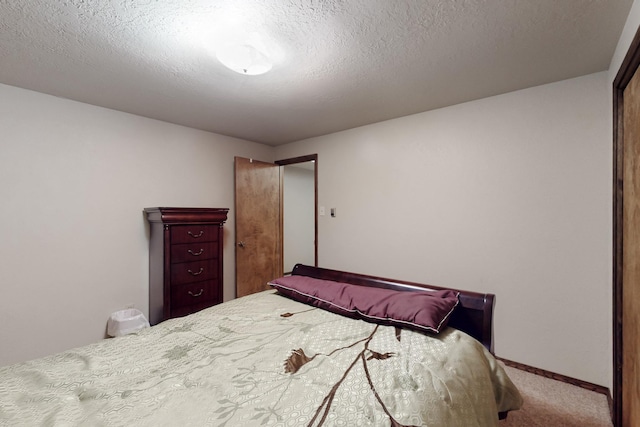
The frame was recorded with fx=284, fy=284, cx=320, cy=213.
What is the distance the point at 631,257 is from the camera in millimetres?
1521

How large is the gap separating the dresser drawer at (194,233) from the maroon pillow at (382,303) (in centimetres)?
131

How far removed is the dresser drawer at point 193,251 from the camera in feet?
9.23

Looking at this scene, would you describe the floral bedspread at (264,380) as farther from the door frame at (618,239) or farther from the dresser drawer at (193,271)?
the dresser drawer at (193,271)

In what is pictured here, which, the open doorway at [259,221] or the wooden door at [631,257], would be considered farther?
the open doorway at [259,221]

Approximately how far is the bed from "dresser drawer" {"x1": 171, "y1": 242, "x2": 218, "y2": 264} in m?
1.23

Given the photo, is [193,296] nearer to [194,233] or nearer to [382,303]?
[194,233]

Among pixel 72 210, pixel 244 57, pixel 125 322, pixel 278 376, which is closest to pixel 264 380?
pixel 278 376

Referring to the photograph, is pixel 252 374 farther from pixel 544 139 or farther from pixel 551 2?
pixel 544 139

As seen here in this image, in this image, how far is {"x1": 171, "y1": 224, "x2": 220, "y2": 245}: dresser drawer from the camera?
9.26 ft

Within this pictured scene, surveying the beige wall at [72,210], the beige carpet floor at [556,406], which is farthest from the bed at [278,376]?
the beige wall at [72,210]

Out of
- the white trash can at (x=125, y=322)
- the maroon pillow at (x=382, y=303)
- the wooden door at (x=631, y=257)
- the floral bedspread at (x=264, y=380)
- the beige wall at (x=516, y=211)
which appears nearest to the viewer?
the floral bedspread at (x=264, y=380)

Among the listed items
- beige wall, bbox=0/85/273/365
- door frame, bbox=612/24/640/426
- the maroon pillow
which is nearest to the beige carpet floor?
door frame, bbox=612/24/640/426

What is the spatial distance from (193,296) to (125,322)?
2.02 ft

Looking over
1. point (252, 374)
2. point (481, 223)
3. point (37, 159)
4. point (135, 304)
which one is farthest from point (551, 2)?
point (135, 304)
